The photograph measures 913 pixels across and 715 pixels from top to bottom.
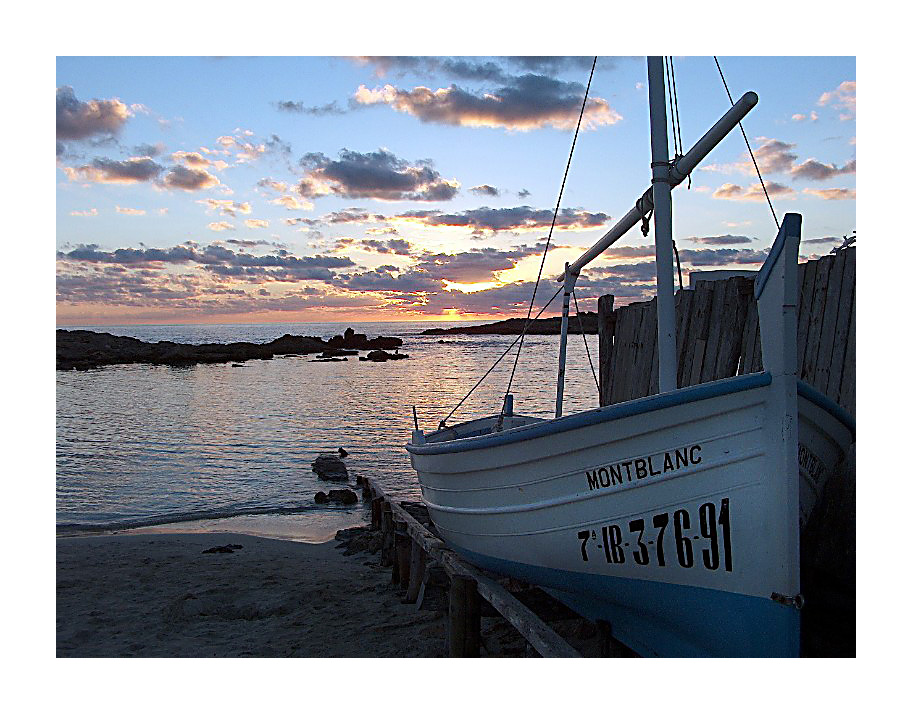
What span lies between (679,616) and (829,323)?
90.2 inches

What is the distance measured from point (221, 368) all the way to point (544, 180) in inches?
1622

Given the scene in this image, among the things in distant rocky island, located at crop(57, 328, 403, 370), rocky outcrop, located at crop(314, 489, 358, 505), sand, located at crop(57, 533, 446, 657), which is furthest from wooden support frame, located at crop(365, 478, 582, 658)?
distant rocky island, located at crop(57, 328, 403, 370)

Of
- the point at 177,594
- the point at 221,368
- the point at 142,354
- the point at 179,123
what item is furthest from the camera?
the point at 142,354

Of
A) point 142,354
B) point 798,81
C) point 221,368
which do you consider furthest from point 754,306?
point 142,354

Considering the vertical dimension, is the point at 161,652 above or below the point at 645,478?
below

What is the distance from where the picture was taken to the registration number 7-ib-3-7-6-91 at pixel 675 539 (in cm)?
416

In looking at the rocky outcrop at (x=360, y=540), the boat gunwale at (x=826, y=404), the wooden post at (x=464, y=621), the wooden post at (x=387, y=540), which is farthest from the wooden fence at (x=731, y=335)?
the rocky outcrop at (x=360, y=540)

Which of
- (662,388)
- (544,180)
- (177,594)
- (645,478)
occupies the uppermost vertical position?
(544,180)

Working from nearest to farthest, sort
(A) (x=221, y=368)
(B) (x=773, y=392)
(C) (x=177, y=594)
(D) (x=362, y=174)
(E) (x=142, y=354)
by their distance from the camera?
(B) (x=773, y=392), (C) (x=177, y=594), (D) (x=362, y=174), (A) (x=221, y=368), (E) (x=142, y=354)

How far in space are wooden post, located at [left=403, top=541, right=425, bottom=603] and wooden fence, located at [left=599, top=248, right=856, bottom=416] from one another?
2817 millimetres

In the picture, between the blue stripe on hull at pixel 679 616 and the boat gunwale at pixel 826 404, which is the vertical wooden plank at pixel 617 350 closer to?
the blue stripe on hull at pixel 679 616

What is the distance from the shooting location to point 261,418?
23516 mm

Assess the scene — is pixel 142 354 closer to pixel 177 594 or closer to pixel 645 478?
pixel 177 594

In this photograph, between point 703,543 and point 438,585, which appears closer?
point 703,543
